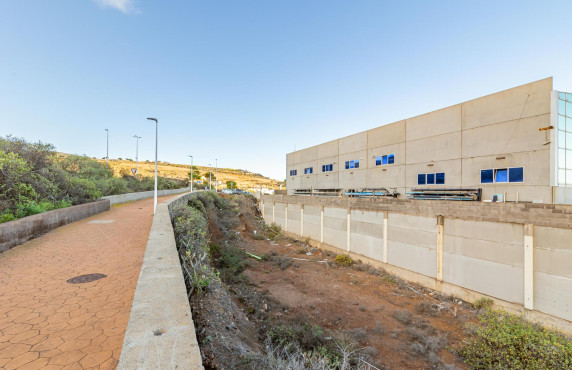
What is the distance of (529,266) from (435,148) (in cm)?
1043

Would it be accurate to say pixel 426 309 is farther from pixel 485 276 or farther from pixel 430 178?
pixel 430 178

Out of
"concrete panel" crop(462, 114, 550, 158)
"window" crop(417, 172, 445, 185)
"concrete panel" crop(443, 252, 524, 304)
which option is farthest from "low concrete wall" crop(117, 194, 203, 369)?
"window" crop(417, 172, 445, 185)

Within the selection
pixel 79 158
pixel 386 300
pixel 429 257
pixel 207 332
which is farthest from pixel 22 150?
pixel 429 257

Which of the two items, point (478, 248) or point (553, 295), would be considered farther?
point (478, 248)

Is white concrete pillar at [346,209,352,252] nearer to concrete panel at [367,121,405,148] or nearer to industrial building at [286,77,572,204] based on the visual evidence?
industrial building at [286,77,572,204]

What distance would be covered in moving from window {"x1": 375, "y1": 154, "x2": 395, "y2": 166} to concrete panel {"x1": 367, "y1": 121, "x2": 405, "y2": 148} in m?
1.14

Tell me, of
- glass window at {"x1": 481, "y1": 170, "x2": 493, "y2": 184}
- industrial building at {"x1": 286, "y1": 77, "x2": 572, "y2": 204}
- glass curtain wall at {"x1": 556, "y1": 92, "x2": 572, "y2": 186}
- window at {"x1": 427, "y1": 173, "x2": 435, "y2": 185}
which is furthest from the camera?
window at {"x1": 427, "y1": 173, "x2": 435, "y2": 185}

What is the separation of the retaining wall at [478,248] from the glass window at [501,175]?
15.8ft

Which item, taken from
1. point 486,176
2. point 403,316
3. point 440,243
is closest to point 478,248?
point 440,243

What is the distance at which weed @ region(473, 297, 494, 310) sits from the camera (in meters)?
11.4

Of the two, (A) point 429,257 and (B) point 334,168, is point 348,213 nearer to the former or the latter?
(A) point 429,257

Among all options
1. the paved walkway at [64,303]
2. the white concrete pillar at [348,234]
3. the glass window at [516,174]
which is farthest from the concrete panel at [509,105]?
the paved walkway at [64,303]

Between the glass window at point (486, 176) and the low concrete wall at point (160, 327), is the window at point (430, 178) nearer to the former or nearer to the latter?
the glass window at point (486, 176)

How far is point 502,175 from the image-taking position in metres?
15.0
